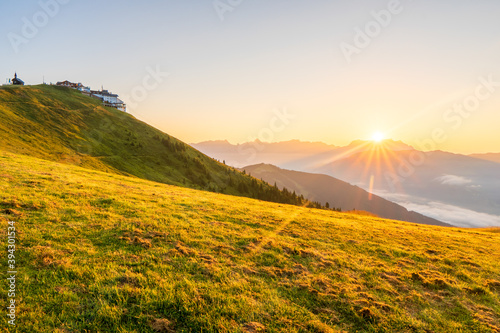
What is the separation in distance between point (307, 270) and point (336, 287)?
165 cm

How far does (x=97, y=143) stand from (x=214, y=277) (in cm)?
9098

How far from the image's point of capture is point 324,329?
668 cm

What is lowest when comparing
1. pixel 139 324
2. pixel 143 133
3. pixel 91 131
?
pixel 139 324

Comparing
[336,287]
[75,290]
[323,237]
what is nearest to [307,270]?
[336,287]

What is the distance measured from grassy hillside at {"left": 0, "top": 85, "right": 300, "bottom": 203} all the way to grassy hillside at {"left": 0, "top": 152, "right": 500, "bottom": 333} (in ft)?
140

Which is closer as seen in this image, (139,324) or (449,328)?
(139,324)

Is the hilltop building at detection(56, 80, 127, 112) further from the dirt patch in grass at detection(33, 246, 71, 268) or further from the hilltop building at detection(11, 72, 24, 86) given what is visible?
the dirt patch in grass at detection(33, 246, 71, 268)

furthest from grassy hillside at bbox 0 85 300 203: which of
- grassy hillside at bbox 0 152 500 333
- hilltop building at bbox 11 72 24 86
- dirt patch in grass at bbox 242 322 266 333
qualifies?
dirt patch in grass at bbox 242 322 266 333

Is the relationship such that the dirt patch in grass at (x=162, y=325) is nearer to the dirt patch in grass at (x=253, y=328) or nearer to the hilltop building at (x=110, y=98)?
the dirt patch in grass at (x=253, y=328)

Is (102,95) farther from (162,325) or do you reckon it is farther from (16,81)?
(162,325)

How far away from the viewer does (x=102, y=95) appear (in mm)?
173250

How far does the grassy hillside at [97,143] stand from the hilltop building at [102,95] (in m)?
32.1

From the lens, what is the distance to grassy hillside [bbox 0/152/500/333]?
6484 mm

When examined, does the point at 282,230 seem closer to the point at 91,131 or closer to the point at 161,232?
the point at 161,232
